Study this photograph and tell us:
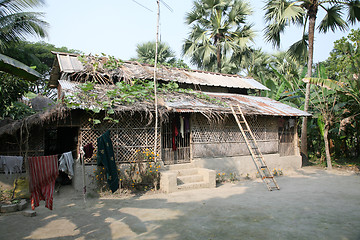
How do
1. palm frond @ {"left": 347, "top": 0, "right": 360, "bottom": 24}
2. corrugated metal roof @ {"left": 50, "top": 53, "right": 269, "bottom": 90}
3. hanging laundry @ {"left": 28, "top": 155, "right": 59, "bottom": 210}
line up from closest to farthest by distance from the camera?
1. hanging laundry @ {"left": 28, "top": 155, "right": 59, "bottom": 210}
2. corrugated metal roof @ {"left": 50, "top": 53, "right": 269, "bottom": 90}
3. palm frond @ {"left": 347, "top": 0, "right": 360, "bottom": 24}

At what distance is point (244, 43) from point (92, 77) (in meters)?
9.40

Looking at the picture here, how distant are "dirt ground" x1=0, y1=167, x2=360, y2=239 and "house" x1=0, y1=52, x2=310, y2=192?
1.47 meters

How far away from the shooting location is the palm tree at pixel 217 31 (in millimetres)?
15508

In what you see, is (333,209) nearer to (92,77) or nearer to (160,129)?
(160,129)

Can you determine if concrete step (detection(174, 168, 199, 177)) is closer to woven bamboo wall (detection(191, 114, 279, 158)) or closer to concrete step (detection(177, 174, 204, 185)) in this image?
concrete step (detection(177, 174, 204, 185))

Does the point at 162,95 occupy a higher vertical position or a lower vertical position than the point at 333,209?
higher

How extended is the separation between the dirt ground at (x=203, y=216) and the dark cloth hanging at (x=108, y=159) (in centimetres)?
48


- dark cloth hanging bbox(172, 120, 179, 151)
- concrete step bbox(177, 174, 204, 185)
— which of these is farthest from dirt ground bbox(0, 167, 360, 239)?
dark cloth hanging bbox(172, 120, 179, 151)

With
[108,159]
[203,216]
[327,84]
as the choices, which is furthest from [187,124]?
[327,84]

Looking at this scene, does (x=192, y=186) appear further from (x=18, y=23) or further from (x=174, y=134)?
(x=18, y=23)

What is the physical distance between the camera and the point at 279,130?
462 inches

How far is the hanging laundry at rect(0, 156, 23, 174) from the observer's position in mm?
6633

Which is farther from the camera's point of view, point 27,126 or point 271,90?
point 271,90

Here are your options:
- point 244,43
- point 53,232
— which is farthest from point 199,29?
point 53,232
